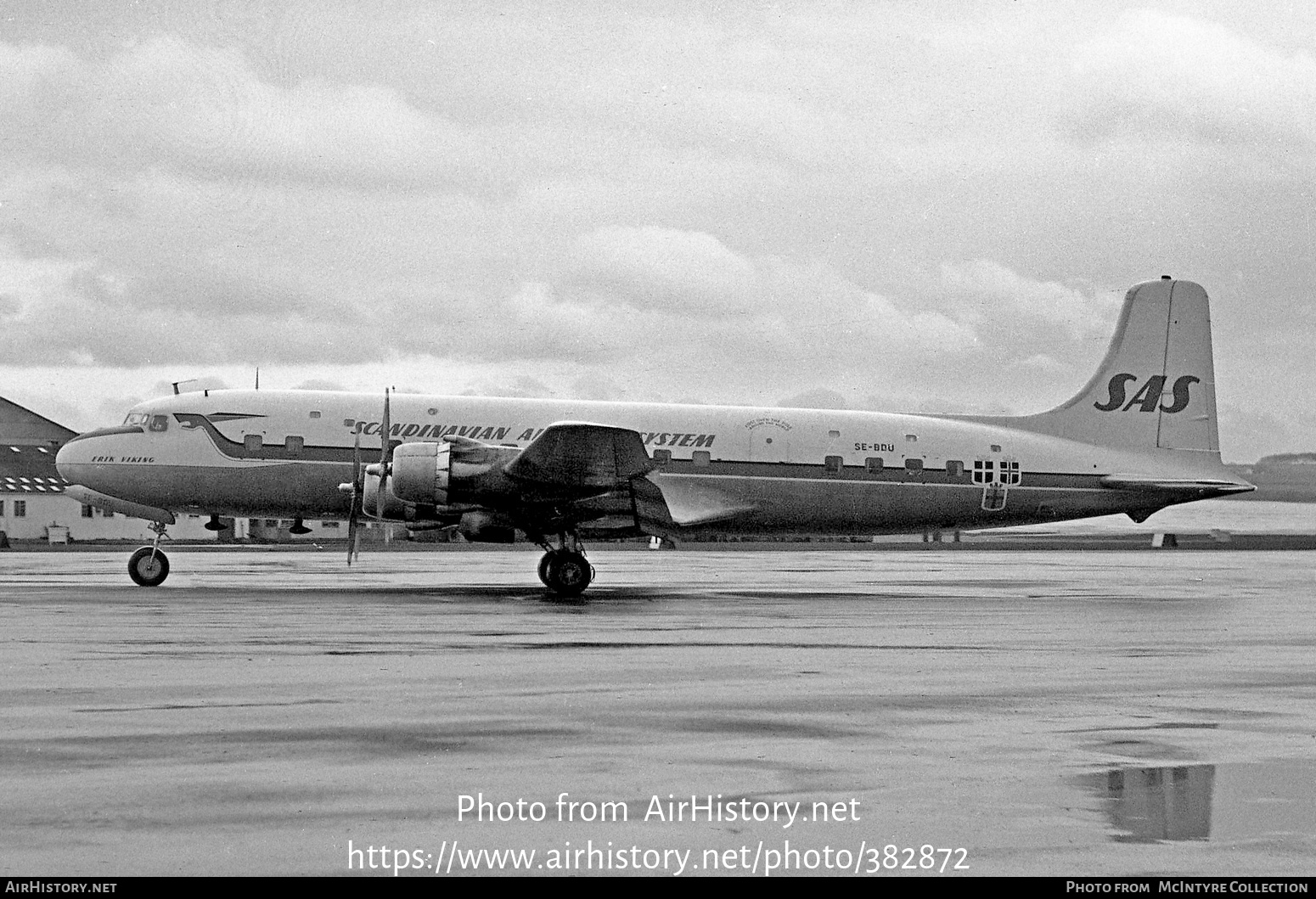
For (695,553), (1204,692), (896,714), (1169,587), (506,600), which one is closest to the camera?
(896,714)

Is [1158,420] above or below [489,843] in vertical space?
above

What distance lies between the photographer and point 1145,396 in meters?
31.4

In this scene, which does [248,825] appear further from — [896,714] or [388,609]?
[388,609]

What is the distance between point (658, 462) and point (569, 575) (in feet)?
11.8

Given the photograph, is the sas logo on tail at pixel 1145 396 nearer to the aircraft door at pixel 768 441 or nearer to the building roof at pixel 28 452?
the aircraft door at pixel 768 441

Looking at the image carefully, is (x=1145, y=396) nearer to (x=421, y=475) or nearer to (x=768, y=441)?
(x=768, y=441)

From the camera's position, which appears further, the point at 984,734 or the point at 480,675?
the point at 480,675

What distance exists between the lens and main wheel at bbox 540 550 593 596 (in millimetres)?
25500

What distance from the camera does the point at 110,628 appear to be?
59.3 ft

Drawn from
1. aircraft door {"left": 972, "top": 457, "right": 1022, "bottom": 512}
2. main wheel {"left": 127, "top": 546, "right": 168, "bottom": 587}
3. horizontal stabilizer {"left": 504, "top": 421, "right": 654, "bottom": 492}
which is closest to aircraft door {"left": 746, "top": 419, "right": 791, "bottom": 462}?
horizontal stabilizer {"left": 504, "top": 421, "right": 654, "bottom": 492}

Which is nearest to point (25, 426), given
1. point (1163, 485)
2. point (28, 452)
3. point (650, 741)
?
point (28, 452)

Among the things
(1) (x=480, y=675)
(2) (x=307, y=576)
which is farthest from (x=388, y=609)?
(2) (x=307, y=576)

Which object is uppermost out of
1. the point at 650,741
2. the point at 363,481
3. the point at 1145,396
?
the point at 1145,396
